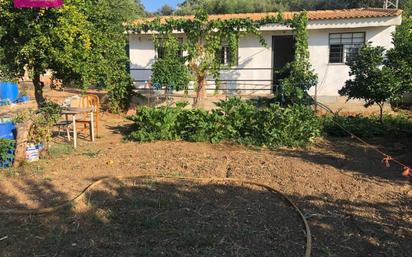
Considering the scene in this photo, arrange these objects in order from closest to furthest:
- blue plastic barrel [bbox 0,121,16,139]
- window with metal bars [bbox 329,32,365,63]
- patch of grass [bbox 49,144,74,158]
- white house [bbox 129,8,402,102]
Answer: blue plastic barrel [bbox 0,121,16,139] → patch of grass [bbox 49,144,74,158] → white house [bbox 129,8,402,102] → window with metal bars [bbox 329,32,365,63]

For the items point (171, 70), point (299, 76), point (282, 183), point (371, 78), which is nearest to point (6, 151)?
point (282, 183)

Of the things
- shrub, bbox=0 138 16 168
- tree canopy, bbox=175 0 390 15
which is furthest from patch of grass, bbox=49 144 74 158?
tree canopy, bbox=175 0 390 15

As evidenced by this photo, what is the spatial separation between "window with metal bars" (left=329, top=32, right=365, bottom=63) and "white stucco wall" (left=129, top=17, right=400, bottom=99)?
154 mm

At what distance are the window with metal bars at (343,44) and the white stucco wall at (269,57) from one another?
15cm

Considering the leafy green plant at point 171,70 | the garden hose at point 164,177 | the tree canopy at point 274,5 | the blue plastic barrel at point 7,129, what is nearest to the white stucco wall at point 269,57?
the leafy green plant at point 171,70

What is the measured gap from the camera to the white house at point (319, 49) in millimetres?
16312

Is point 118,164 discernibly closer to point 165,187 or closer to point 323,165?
point 165,187

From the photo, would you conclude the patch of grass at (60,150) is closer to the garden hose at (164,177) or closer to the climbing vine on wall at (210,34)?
the garden hose at (164,177)

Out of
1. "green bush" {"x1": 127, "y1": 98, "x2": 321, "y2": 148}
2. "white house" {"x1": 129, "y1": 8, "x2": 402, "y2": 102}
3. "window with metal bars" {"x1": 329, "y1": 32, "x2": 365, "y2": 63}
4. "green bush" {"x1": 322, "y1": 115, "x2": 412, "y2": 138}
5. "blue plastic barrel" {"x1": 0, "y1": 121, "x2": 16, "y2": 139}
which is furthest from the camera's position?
"window with metal bars" {"x1": 329, "y1": 32, "x2": 365, "y2": 63}

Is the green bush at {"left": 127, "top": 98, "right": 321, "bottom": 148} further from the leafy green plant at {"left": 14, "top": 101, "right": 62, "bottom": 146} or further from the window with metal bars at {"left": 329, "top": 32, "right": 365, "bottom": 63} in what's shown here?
the window with metal bars at {"left": 329, "top": 32, "right": 365, "bottom": 63}

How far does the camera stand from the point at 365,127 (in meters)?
9.83

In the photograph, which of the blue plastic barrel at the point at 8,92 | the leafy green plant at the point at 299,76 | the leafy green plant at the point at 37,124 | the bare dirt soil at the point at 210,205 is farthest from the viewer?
the blue plastic barrel at the point at 8,92

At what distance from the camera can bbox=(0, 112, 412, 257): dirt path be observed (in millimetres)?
4695

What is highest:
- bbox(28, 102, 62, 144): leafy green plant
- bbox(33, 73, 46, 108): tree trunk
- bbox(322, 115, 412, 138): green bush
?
bbox(33, 73, 46, 108): tree trunk
